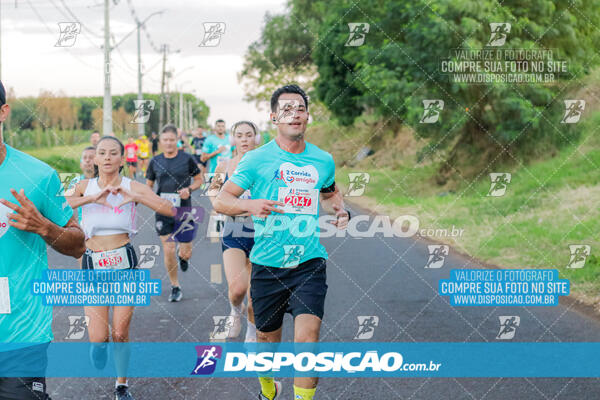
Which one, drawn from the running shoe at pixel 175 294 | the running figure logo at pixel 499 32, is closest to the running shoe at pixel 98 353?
the running shoe at pixel 175 294

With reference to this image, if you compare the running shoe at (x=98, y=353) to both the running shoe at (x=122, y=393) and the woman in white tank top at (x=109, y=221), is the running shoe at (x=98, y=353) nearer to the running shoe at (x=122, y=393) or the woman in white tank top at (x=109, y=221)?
the woman in white tank top at (x=109, y=221)

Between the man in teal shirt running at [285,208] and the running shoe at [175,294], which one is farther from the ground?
the man in teal shirt running at [285,208]

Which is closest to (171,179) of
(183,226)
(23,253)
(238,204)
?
(183,226)

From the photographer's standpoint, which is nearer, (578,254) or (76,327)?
(76,327)

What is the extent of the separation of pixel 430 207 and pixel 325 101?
19.5 metres

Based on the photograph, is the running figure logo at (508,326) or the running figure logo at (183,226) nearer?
the running figure logo at (508,326)

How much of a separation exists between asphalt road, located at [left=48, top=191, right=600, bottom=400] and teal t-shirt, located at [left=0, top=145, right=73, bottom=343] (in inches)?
86.0

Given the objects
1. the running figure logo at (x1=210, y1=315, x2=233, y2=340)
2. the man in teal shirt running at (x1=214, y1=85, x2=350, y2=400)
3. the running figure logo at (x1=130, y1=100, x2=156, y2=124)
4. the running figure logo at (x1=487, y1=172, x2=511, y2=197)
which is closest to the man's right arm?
the man in teal shirt running at (x1=214, y1=85, x2=350, y2=400)

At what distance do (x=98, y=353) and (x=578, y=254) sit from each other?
7381mm

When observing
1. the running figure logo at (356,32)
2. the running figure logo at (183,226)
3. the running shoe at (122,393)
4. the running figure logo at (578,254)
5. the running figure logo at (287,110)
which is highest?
the running figure logo at (356,32)

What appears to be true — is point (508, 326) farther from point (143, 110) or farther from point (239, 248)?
point (143, 110)

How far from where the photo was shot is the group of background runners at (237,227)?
128 inches

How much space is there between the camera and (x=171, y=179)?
30.0ft

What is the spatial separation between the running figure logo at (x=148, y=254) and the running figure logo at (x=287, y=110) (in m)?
6.79
